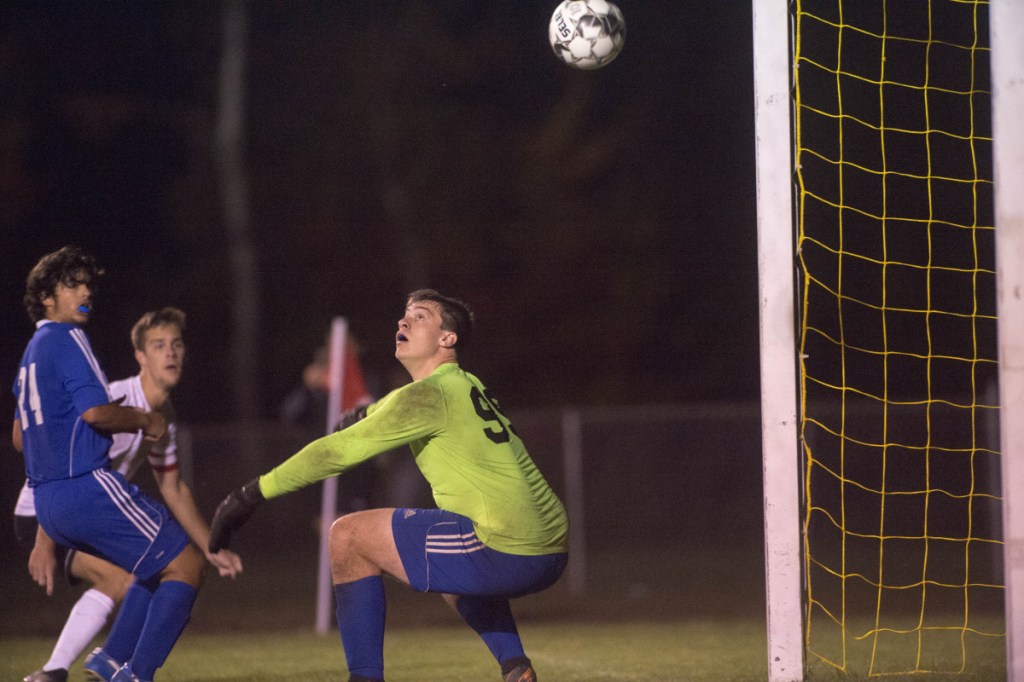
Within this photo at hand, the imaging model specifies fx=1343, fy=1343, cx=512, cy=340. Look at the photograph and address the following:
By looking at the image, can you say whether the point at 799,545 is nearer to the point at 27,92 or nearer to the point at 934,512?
the point at 934,512

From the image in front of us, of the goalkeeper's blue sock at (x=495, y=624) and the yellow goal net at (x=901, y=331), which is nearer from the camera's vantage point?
the goalkeeper's blue sock at (x=495, y=624)

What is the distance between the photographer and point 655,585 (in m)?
13.7

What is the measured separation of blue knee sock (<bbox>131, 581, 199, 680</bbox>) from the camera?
5691 mm

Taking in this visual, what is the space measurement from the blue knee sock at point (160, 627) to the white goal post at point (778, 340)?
98.2 inches

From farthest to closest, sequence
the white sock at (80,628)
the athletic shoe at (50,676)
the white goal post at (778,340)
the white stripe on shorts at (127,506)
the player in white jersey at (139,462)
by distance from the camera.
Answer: the player in white jersey at (139,462), the white sock at (80,628), the athletic shoe at (50,676), the white goal post at (778,340), the white stripe on shorts at (127,506)

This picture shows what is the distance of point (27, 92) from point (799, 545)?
66.9 feet

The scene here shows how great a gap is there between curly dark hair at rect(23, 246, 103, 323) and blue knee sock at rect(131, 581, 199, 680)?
1.35 meters

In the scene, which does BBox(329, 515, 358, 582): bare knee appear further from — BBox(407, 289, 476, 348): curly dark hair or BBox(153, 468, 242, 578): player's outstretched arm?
BBox(153, 468, 242, 578): player's outstretched arm

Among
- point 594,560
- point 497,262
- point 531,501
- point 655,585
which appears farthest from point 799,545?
point 497,262

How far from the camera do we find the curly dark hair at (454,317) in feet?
18.2

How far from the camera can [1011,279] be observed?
5.54 m

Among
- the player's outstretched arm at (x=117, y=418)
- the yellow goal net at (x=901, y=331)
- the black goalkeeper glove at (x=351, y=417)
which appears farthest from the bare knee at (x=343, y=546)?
the yellow goal net at (x=901, y=331)

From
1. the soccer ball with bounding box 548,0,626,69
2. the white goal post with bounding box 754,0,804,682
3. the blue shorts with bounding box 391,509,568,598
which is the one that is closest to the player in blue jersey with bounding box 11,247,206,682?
the blue shorts with bounding box 391,509,568,598

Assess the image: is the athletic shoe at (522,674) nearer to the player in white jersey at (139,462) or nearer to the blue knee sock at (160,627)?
the blue knee sock at (160,627)
